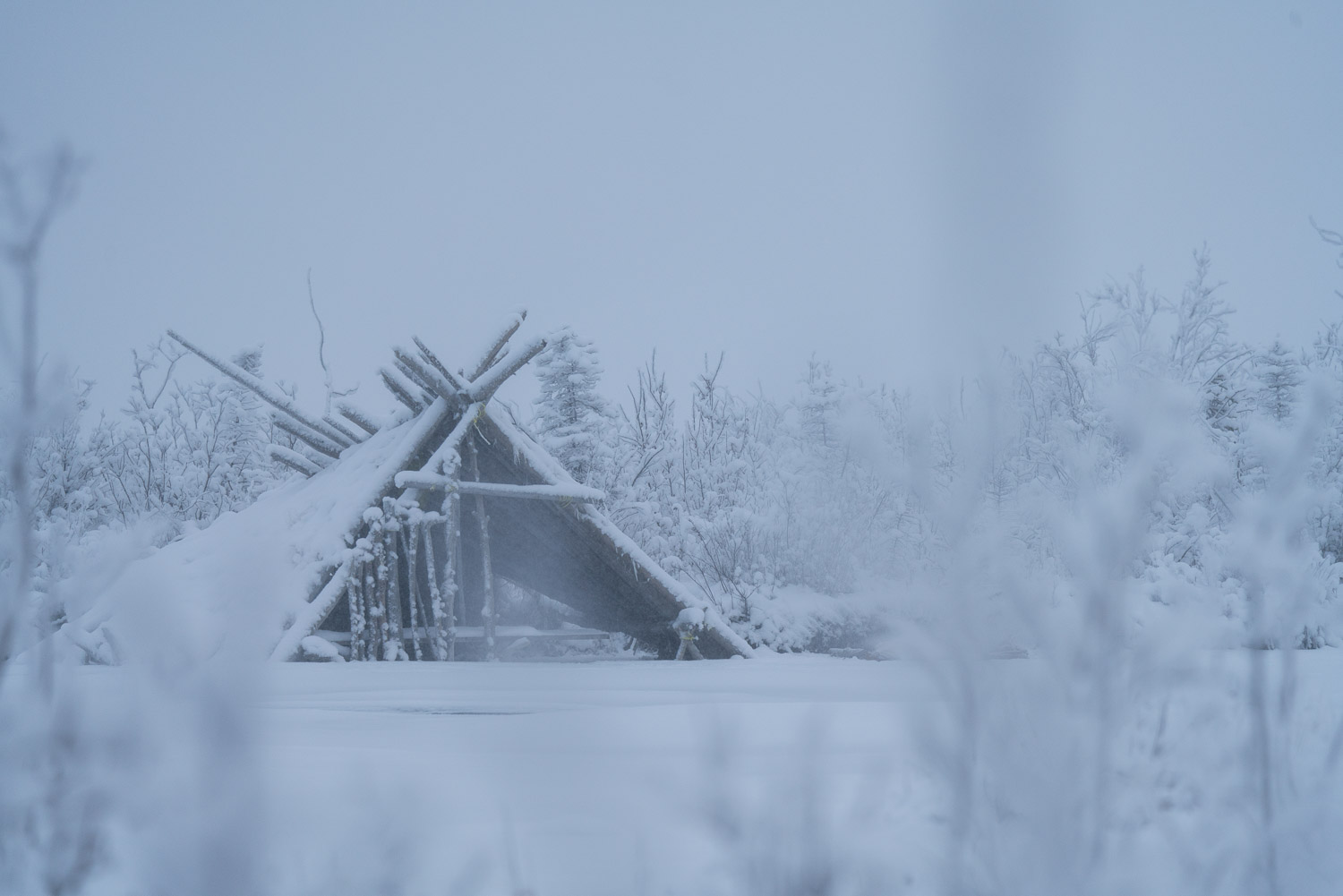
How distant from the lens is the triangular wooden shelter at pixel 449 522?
24.1 feet

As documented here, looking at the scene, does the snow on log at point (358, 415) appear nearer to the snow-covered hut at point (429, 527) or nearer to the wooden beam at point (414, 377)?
the snow-covered hut at point (429, 527)

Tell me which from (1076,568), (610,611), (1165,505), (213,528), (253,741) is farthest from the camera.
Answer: (1165,505)

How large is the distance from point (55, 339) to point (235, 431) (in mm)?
21023

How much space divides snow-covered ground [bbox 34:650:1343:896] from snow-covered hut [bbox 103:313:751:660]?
17.2 ft

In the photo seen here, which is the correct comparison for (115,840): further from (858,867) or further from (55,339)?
(858,867)

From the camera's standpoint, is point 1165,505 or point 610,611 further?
point 1165,505

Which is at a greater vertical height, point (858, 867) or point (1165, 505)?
point (1165, 505)

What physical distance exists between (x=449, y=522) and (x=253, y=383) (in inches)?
115

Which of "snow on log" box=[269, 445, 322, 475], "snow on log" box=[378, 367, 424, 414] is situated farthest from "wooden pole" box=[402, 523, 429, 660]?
"snow on log" box=[269, 445, 322, 475]

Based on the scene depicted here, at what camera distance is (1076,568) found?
126 cm

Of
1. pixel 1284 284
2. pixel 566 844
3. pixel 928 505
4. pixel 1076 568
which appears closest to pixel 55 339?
pixel 566 844

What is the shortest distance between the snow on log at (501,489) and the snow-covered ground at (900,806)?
5.66 m

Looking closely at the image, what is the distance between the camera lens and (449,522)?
7719 millimetres

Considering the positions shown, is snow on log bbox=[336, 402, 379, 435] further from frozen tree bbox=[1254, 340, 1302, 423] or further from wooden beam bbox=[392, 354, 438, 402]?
frozen tree bbox=[1254, 340, 1302, 423]
